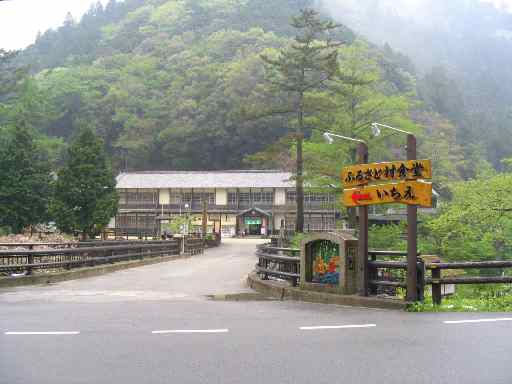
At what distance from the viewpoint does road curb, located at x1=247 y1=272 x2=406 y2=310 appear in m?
9.90

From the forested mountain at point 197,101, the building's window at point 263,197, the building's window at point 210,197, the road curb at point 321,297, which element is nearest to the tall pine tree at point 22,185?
the forested mountain at point 197,101

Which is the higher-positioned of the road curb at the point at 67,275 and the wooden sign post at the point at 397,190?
the wooden sign post at the point at 397,190

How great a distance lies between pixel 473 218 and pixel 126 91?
75124mm

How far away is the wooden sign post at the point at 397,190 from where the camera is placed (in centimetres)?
977

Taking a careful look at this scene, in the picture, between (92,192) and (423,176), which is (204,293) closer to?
(423,176)

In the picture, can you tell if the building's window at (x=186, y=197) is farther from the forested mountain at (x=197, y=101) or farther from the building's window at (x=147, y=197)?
the forested mountain at (x=197, y=101)

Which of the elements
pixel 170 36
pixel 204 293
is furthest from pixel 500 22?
pixel 204 293

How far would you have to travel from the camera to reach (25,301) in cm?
1106

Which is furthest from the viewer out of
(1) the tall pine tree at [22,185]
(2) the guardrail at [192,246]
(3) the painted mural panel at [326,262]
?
(1) the tall pine tree at [22,185]

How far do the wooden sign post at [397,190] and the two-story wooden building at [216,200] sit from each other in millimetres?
54040

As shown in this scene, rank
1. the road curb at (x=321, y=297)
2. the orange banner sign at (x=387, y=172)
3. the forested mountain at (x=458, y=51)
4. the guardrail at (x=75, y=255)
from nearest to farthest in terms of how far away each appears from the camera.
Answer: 1. the orange banner sign at (x=387, y=172)
2. the road curb at (x=321, y=297)
3. the guardrail at (x=75, y=255)
4. the forested mountain at (x=458, y=51)

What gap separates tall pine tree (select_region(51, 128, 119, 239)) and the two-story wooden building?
25.5m

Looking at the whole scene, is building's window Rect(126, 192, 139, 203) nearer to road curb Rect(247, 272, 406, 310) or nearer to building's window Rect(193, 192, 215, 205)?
building's window Rect(193, 192, 215, 205)

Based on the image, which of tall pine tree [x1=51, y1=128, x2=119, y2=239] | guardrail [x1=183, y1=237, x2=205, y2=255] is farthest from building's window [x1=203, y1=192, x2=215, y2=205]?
guardrail [x1=183, y1=237, x2=205, y2=255]
